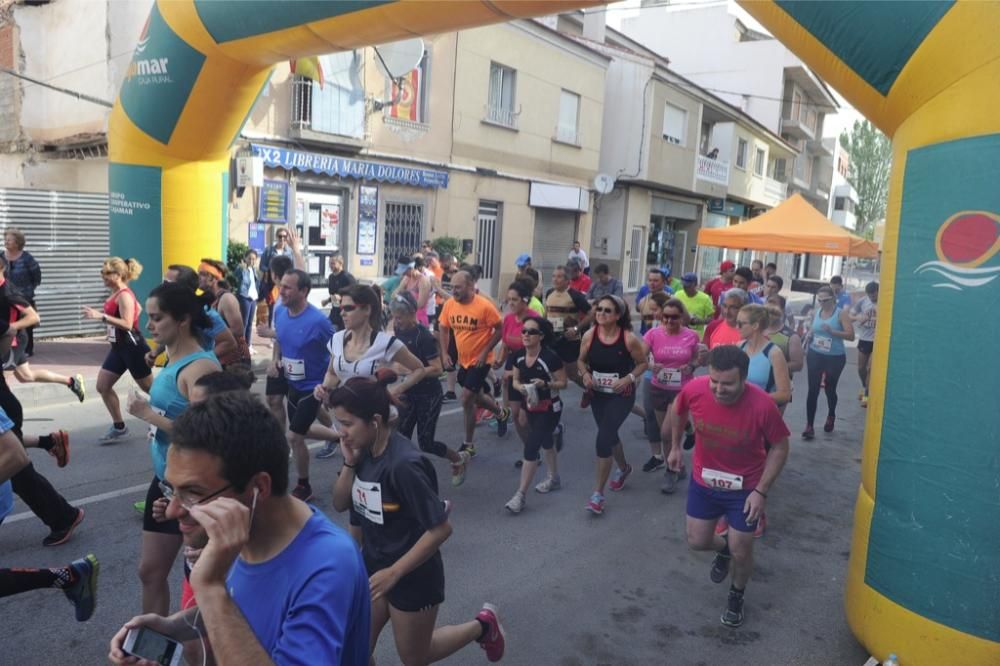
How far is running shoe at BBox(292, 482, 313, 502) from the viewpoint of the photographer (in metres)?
5.44

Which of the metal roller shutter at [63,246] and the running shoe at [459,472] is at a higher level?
the metal roller shutter at [63,246]

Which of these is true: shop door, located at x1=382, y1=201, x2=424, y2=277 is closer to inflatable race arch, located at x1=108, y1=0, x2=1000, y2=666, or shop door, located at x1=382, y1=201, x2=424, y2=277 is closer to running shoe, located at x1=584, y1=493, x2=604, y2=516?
running shoe, located at x1=584, y1=493, x2=604, y2=516

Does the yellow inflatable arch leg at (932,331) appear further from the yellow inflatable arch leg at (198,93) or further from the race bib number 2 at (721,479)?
the yellow inflatable arch leg at (198,93)

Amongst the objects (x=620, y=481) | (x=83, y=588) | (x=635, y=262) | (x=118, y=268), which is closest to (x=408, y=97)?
(x=118, y=268)

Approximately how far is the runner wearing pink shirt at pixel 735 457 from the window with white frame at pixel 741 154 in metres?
28.9

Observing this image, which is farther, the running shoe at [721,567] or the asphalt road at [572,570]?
the running shoe at [721,567]

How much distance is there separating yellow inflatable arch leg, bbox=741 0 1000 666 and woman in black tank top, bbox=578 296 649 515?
87.4 inches

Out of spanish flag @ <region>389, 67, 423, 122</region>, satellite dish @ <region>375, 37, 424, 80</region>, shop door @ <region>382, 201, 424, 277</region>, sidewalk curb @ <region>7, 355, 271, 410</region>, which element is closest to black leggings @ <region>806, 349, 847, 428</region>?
sidewalk curb @ <region>7, 355, 271, 410</region>

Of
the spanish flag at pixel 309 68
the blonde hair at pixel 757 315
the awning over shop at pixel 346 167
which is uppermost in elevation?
the spanish flag at pixel 309 68

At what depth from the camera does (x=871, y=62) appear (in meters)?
3.53

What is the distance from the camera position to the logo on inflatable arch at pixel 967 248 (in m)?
3.10

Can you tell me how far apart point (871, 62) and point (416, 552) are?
308cm

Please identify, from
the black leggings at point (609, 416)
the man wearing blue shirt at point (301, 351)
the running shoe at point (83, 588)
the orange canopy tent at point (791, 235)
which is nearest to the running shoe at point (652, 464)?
the black leggings at point (609, 416)

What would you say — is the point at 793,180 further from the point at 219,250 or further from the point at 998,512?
the point at 998,512
